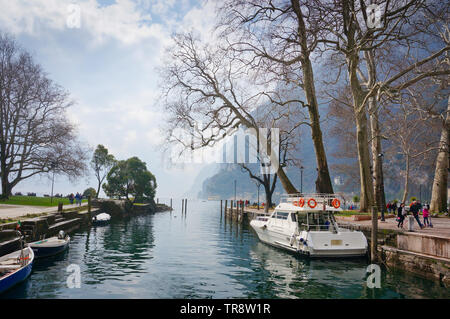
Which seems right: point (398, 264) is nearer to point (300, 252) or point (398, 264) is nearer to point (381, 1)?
point (300, 252)

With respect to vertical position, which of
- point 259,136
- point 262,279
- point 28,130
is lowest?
point 262,279

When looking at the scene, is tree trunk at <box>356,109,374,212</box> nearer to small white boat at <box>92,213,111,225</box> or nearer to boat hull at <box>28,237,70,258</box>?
boat hull at <box>28,237,70,258</box>

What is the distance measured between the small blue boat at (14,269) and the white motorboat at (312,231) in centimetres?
1310

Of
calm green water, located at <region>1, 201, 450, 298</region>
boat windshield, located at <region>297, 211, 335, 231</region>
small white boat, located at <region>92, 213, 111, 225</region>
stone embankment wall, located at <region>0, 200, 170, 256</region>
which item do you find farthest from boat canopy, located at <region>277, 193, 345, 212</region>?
small white boat, located at <region>92, 213, 111, 225</region>

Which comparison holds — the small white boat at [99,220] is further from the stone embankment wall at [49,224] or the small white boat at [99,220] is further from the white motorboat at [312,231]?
the white motorboat at [312,231]

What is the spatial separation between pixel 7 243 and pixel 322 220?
16.6 meters

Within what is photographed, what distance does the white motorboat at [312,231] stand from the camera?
17.1 metres

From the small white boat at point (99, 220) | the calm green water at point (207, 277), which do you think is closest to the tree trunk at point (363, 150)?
the calm green water at point (207, 277)

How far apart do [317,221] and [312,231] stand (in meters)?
1.42

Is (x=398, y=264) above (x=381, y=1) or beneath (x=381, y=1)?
beneath

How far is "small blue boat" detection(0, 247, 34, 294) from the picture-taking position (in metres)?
10.9

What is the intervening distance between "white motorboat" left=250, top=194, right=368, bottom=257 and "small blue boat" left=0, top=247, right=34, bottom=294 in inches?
516
